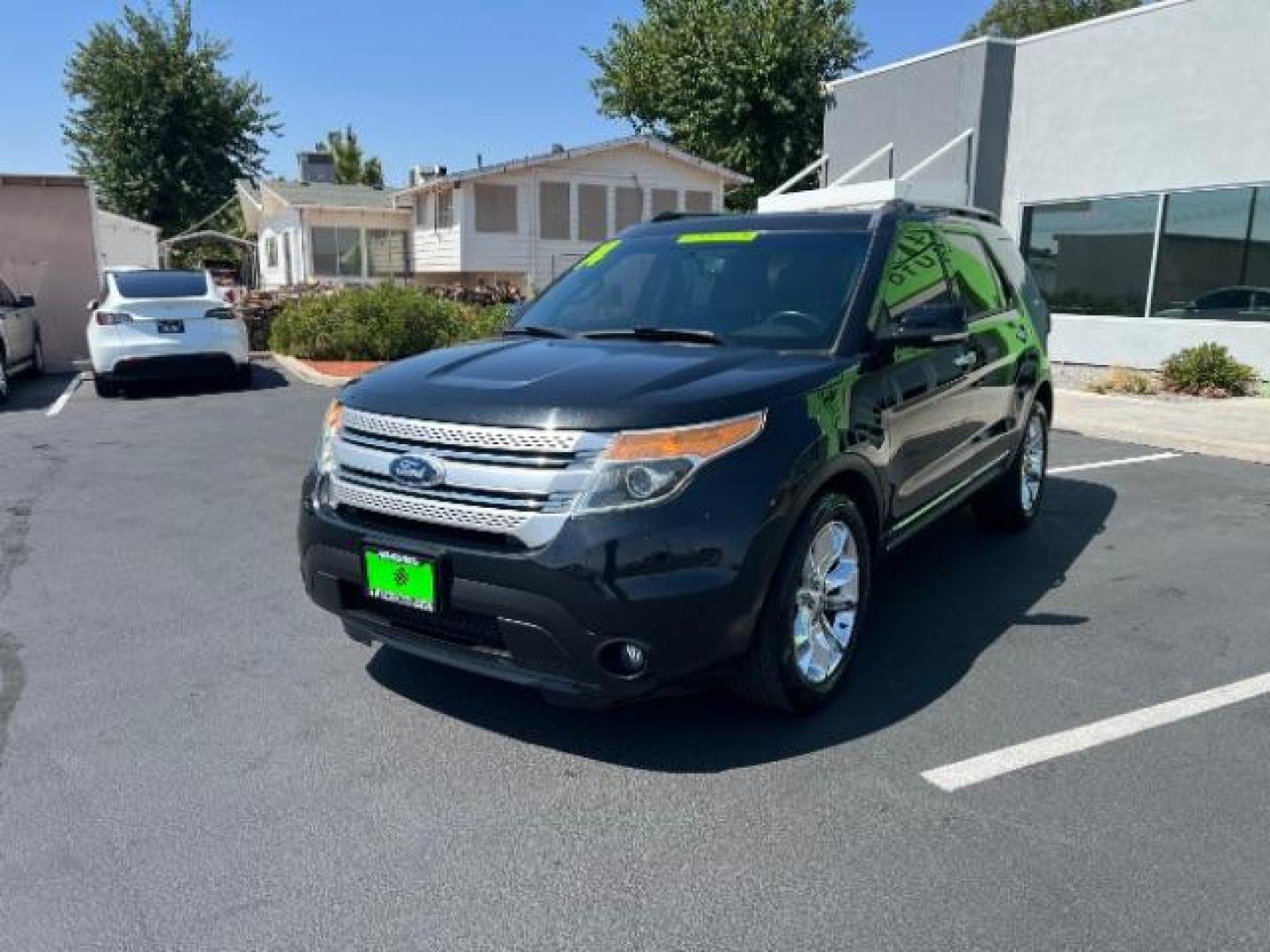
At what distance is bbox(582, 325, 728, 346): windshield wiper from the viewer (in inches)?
153

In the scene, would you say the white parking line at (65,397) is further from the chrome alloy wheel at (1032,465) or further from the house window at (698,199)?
the house window at (698,199)

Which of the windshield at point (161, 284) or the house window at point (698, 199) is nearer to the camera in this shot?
the windshield at point (161, 284)

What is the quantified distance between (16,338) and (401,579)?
11.9 metres

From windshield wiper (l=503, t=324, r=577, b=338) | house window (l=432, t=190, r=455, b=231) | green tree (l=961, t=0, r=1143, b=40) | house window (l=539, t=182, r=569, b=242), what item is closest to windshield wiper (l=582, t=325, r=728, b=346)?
windshield wiper (l=503, t=324, r=577, b=338)

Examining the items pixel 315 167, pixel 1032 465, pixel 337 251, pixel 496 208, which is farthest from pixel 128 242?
pixel 1032 465

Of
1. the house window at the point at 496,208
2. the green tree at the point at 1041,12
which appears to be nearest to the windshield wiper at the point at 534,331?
the house window at the point at 496,208

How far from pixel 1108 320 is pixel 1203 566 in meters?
9.18

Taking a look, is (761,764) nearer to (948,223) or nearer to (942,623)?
(942,623)

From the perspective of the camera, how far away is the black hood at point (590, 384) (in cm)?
301

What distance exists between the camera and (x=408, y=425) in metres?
3.19

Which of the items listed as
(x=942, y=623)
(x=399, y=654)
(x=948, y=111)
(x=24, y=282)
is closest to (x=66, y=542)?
(x=399, y=654)

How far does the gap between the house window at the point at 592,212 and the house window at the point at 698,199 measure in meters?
2.38

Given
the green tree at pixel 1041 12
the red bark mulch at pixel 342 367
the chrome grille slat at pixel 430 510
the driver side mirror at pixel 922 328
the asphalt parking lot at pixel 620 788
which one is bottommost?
the asphalt parking lot at pixel 620 788

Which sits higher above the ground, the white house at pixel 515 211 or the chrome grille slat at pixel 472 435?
the white house at pixel 515 211
